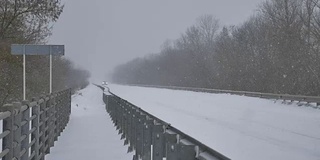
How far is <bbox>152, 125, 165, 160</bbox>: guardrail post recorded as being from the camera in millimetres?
6508

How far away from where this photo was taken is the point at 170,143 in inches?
205

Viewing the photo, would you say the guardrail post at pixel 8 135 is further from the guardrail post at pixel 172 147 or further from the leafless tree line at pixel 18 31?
the leafless tree line at pixel 18 31

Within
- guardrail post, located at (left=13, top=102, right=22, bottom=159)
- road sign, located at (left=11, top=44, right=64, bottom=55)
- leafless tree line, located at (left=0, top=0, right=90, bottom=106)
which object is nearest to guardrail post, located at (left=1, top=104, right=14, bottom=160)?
guardrail post, located at (left=13, top=102, right=22, bottom=159)

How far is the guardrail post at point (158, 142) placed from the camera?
6.51 meters

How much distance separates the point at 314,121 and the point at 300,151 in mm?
8668

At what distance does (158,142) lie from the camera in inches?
266

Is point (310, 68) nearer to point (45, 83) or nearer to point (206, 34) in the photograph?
point (45, 83)

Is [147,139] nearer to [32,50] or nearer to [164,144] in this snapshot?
[164,144]

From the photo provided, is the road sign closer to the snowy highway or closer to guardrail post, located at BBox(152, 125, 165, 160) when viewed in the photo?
the snowy highway

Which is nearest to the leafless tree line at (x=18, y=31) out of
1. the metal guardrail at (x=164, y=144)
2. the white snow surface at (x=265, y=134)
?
the white snow surface at (x=265, y=134)

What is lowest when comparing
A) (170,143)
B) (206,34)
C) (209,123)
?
(209,123)

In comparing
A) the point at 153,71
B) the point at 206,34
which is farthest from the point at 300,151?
the point at 153,71

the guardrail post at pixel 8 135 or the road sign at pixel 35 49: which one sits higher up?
the road sign at pixel 35 49

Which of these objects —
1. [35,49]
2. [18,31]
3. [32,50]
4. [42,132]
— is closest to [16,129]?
[42,132]
